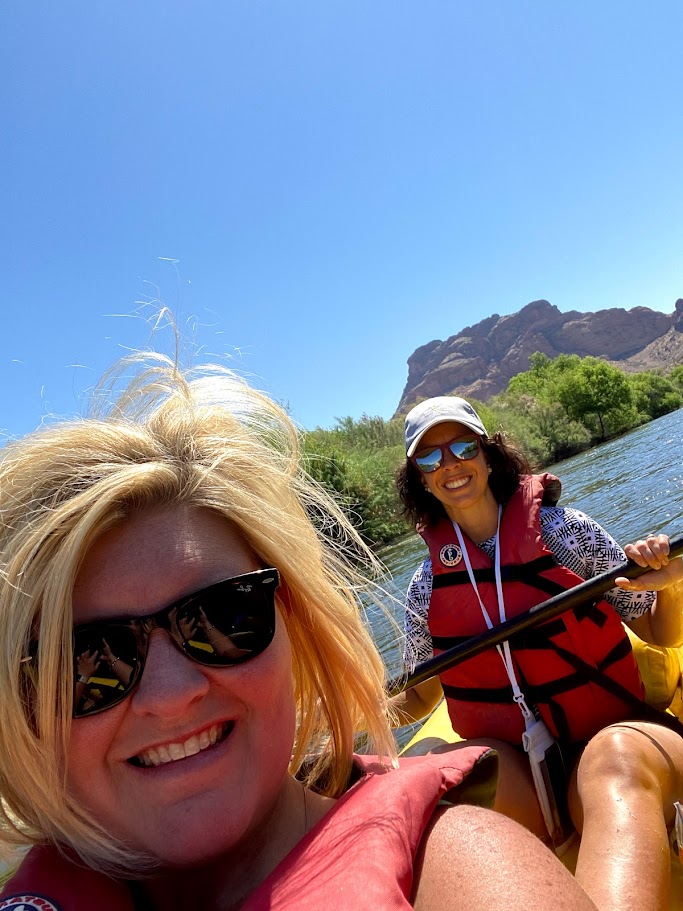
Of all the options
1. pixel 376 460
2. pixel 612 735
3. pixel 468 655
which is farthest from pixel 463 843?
pixel 376 460

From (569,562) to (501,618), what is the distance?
0.33m

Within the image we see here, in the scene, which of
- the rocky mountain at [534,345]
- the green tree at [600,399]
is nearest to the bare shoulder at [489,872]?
the green tree at [600,399]

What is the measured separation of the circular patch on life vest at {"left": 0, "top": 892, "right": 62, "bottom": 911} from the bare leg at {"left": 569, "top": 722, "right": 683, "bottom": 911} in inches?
40.6

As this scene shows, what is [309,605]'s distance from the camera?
3.39ft

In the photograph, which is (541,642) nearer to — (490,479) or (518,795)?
(518,795)

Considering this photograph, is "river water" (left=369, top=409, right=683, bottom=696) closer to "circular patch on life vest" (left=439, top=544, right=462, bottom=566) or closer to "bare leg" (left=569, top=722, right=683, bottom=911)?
"circular patch on life vest" (left=439, top=544, right=462, bottom=566)

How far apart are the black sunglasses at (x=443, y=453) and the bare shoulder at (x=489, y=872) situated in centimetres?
179

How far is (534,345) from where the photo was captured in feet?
464

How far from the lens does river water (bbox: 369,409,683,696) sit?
829 cm

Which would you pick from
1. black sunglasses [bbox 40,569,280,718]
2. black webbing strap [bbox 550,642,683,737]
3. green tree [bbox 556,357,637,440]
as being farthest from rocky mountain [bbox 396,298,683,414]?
black sunglasses [bbox 40,569,280,718]

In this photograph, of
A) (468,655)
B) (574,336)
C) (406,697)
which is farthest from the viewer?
(574,336)

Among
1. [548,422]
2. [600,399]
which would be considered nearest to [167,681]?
[548,422]

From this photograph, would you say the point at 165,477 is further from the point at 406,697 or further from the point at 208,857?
the point at 406,697

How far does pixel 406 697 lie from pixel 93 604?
6.18 feet
